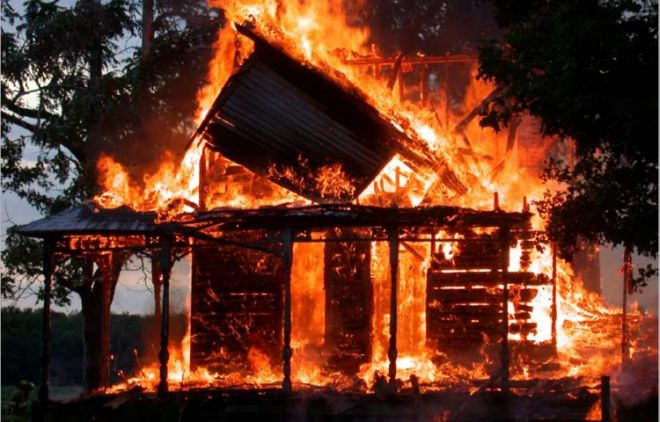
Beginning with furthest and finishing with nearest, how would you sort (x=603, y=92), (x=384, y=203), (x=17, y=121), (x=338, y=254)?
(x=17, y=121), (x=338, y=254), (x=384, y=203), (x=603, y=92)

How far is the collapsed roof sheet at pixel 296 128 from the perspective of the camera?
22.5 meters

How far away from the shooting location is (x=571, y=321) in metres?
24.2

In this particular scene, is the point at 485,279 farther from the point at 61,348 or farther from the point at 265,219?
the point at 61,348

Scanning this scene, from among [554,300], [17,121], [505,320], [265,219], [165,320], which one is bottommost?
[165,320]

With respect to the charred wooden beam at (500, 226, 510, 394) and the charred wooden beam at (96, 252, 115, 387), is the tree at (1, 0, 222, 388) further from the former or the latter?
the charred wooden beam at (500, 226, 510, 394)

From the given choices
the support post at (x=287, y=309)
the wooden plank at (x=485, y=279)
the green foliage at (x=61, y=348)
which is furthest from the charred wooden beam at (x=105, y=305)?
the green foliage at (x=61, y=348)

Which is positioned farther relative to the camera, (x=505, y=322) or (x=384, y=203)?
(x=384, y=203)

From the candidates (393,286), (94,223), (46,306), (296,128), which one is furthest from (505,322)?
(46,306)

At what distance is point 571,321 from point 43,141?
14613 mm

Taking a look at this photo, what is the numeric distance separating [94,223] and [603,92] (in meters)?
10.1

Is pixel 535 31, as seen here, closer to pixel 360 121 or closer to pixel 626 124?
pixel 626 124

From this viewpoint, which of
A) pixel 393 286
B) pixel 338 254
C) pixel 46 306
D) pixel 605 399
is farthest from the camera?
pixel 338 254

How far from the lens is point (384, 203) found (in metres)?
22.3

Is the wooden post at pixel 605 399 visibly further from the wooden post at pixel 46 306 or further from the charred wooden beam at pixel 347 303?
the wooden post at pixel 46 306
